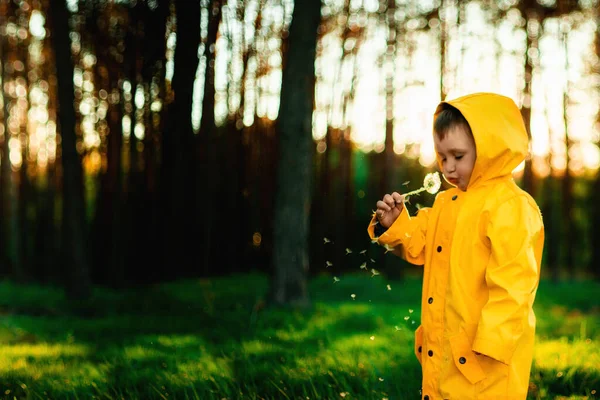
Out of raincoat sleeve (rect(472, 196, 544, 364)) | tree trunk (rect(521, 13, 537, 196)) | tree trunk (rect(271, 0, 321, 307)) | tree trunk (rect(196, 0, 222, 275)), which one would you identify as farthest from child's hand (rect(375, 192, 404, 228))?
tree trunk (rect(521, 13, 537, 196))

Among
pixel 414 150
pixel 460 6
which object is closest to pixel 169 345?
pixel 460 6

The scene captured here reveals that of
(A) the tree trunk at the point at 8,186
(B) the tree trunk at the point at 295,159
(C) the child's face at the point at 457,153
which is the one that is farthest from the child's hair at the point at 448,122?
(A) the tree trunk at the point at 8,186

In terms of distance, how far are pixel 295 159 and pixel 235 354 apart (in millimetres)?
2931

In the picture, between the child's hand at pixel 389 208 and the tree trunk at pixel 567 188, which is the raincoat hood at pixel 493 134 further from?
the tree trunk at pixel 567 188

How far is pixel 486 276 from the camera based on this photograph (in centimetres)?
250

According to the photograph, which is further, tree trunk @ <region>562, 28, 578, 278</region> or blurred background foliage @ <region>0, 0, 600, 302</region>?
tree trunk @ <region>562, 28, 578, 278</region>

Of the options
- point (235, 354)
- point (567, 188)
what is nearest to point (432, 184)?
point (235, 354)

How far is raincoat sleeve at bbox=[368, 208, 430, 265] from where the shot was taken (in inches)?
117

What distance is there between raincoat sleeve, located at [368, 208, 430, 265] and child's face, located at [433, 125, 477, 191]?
0.33 meters

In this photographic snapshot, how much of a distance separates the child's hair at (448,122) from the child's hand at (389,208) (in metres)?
0.35

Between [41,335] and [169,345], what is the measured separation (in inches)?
78.0

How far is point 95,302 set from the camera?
9195 millimetres

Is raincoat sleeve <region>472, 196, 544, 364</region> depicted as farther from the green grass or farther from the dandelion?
the green grass

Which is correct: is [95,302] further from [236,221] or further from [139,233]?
[236,221]
